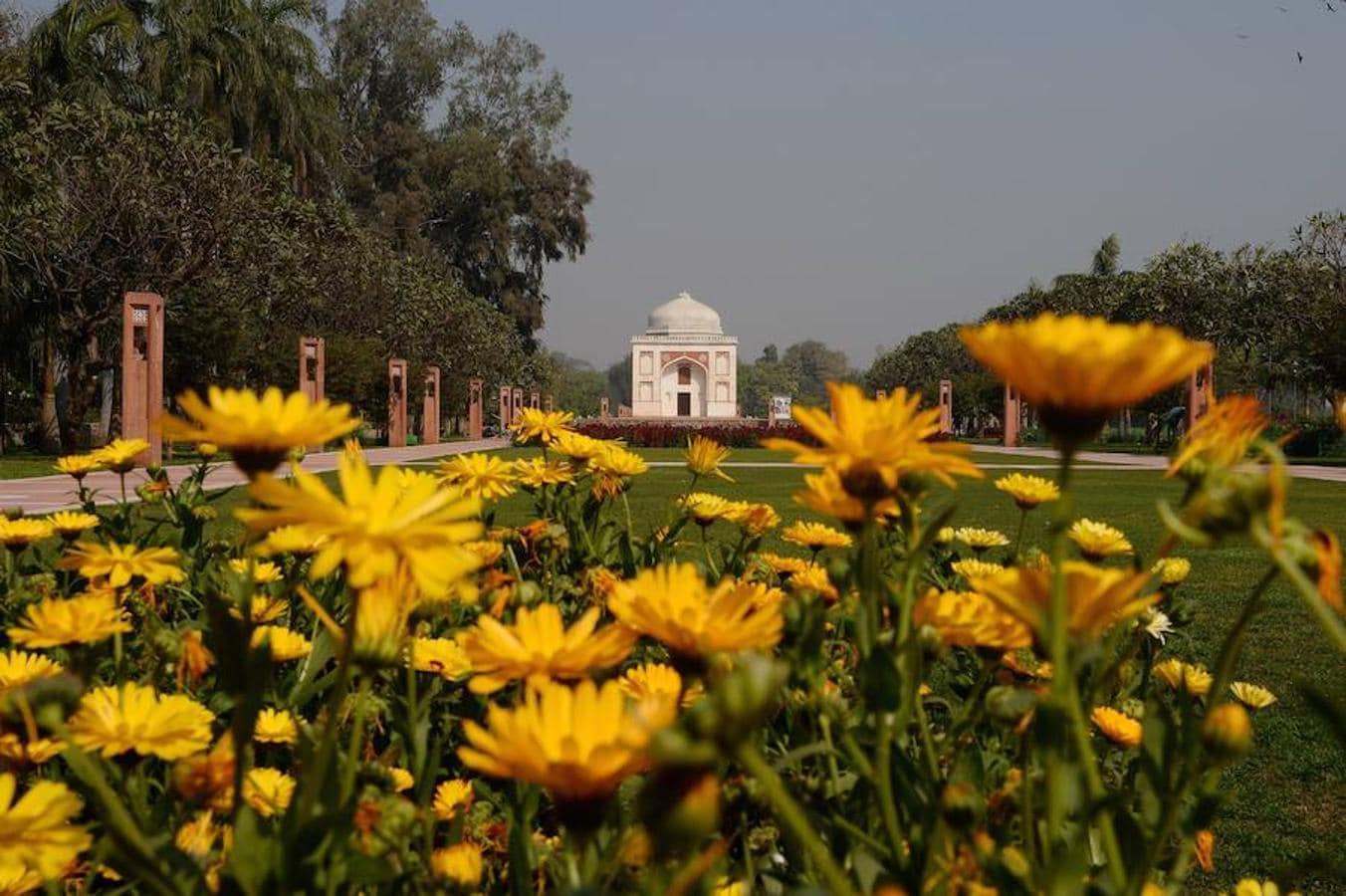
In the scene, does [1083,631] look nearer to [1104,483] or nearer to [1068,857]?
[1068,857]

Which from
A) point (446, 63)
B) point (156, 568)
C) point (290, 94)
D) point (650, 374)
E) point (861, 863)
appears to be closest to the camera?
point (861, 863)

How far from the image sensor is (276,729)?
0.97 m

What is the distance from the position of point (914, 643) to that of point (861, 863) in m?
0.14

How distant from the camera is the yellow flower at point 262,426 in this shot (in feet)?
1.90

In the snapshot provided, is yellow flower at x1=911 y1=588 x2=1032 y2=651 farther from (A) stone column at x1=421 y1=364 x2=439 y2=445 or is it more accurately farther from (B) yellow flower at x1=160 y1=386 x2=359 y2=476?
(A) stone column at x1=421 y1=364 x2=439 y2=445

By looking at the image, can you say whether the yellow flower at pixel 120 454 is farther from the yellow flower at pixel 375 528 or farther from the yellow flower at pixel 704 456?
the yellow flower at pixel 375 528

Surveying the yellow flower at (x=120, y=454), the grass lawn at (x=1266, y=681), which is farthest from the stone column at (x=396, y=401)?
the yellow flower at (x=120, y=454)

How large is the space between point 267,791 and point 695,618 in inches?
17.4

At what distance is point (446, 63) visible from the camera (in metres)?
31.9

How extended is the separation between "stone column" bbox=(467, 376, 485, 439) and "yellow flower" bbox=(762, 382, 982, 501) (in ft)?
82.9

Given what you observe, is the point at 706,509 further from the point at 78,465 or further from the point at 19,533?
the point at 78,465

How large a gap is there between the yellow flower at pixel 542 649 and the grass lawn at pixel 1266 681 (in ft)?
1.01

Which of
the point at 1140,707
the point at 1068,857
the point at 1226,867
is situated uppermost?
the point at 1068,857

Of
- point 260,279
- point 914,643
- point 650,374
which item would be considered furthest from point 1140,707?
point 650,374
